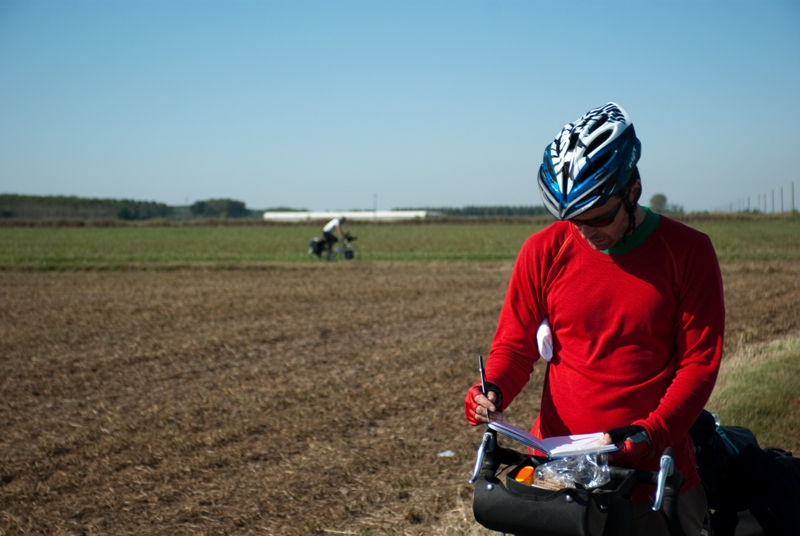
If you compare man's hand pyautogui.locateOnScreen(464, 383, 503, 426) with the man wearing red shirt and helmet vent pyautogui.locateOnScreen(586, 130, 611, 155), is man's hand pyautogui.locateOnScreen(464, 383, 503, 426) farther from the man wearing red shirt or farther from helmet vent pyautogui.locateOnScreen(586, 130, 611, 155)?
helmet vent pyautogui.locateOnScreen(586, 130, 611, 155)

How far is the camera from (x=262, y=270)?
72.1ft

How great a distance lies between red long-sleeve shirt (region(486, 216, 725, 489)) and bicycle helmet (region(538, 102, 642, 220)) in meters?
0.19

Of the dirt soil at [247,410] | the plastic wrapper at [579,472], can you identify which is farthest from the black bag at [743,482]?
the dirt soil at [247,410]

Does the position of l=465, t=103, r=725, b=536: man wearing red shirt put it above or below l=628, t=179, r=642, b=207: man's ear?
below

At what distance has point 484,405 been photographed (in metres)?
2.06

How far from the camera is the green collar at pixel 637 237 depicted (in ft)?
7.04

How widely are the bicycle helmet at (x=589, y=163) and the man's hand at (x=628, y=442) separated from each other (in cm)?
61

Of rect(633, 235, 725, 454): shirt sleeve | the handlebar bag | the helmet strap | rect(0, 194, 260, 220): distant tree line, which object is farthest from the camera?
rect(0, 194, 260, 220): distant tree line

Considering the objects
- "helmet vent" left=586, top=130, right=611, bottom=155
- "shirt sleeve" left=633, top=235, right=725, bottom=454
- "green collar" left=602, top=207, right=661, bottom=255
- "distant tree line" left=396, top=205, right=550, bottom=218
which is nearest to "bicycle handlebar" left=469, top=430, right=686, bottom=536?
"shirt sleeve" left=633, top=235, right=725, bottom=454

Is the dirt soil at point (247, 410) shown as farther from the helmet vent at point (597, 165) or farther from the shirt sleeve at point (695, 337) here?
the helmet vent at point (597, 165)

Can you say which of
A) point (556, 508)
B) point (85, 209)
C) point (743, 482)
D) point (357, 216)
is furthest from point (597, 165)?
point (357, 216)

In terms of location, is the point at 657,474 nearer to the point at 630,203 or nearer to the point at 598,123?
the point at 630,203

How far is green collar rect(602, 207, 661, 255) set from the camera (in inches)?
84.5

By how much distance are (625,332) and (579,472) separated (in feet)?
1.50
